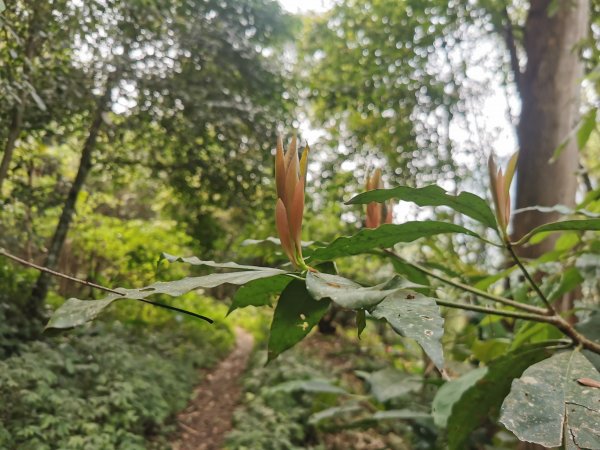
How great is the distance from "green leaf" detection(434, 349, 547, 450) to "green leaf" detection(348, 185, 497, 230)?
0.34 m

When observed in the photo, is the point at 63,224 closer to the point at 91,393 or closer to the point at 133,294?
the point at 91,393

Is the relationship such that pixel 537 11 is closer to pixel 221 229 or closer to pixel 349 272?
pixel 221 229

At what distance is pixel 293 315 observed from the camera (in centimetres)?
54

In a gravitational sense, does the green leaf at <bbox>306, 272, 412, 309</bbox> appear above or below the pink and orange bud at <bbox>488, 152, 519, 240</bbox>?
below

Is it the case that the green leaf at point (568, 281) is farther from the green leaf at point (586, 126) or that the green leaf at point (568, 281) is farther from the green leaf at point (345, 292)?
the green leaf at point (345, 292)

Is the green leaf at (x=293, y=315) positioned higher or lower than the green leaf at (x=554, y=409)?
higher

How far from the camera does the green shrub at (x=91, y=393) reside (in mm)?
2471

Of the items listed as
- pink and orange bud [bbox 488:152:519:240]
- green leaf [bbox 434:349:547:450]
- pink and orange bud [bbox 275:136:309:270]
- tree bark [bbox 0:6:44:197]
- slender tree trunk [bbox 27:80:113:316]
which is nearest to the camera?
pink and orange bud [bbox 275:136:309:270]

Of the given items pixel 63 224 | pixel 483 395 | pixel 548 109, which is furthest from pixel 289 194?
pixel 63 224

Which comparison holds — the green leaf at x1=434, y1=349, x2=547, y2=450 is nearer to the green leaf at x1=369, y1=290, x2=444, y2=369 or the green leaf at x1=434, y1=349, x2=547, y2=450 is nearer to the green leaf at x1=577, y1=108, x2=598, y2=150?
the green leaf at x1=369, y1=290, x2=444, y2=369

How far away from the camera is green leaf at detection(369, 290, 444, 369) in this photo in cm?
39

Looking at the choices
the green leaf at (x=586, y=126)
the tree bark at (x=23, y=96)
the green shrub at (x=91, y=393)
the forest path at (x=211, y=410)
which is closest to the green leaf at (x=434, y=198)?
the green leaf at (x=586, y=126)

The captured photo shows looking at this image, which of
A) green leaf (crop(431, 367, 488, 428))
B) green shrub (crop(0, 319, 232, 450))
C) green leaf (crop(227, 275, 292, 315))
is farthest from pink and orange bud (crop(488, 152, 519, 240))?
green shrub (crop(0, 319, 232, 450))

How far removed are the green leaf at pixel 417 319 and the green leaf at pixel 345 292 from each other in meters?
0.02
